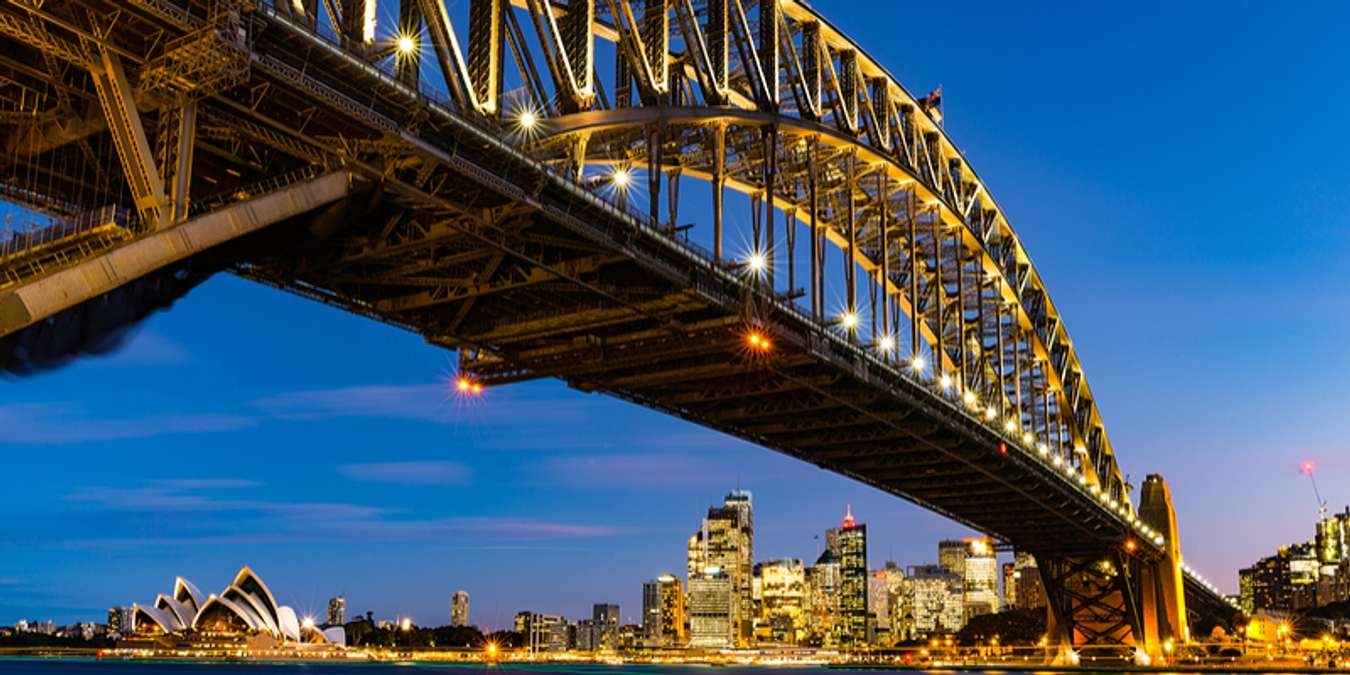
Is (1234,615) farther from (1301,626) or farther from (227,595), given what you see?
(227,595)

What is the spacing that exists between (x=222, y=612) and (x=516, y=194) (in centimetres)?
14436

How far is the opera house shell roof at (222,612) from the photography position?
16162 centimetres

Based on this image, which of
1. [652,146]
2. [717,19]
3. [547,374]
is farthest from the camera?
[547,374]

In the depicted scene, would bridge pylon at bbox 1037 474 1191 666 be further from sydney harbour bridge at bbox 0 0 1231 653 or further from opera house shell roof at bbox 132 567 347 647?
opera house shell roof at bbox 132 567 347 647

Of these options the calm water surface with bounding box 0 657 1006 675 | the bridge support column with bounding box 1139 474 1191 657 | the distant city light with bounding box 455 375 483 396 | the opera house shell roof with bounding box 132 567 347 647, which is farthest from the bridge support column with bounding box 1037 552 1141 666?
the opera house shell roof with bounding box 132 567 347 647

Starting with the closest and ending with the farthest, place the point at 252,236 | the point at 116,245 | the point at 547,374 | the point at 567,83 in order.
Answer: the point at 116,245
the point at 252,236
the point at 567,83
the point at 547,374

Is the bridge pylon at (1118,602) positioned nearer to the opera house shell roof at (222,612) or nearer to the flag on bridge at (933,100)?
the flag on bridge at (933,100)

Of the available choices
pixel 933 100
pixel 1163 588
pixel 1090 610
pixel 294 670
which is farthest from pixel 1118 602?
pixel 294 670

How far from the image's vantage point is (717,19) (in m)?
45.0

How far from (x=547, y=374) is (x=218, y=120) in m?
23.6

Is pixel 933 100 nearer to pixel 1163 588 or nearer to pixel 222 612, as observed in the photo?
pixel 1163 588

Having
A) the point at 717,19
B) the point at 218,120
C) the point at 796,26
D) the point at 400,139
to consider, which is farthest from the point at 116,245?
the point at 796,26

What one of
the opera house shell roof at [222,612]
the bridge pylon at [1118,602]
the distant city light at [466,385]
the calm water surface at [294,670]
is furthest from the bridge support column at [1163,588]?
the opera house shell roof at [222,612]

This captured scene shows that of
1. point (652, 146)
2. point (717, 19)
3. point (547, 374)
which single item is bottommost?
point (547, 374)
